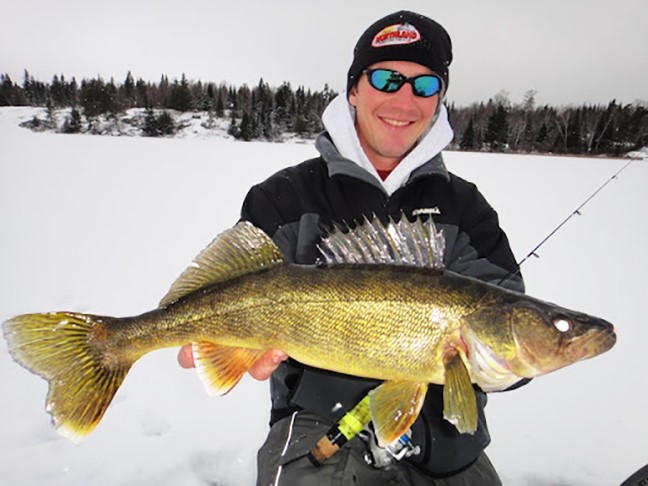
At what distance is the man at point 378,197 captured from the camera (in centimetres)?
229

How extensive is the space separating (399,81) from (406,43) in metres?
0.23

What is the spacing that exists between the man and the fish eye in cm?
66

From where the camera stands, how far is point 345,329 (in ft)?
6.10

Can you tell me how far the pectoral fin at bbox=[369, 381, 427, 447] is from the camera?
5.84 ft

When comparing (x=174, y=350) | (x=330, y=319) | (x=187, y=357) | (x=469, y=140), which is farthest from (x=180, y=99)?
(x=330, y=319)

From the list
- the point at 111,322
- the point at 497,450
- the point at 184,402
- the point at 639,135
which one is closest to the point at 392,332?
the point at 111,322

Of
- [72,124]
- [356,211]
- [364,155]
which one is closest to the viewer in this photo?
[356,211]

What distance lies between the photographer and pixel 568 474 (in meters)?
3.06

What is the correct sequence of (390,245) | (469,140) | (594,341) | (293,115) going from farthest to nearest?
1. (293,115)
2. (469,140)
3. (390,245)
4. (594,341)

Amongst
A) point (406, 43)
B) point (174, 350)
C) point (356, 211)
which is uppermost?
point (406, 43)

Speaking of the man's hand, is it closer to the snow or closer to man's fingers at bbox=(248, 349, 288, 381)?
man's fingers at bbox=(248, 349, 288, 381)

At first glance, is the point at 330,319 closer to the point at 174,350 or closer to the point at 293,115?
the point at 174,350

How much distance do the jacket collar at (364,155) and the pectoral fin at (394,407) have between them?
123cm

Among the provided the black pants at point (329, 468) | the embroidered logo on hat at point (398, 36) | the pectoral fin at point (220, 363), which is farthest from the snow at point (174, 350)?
the embroidered logo on hat at point (398, 36)
